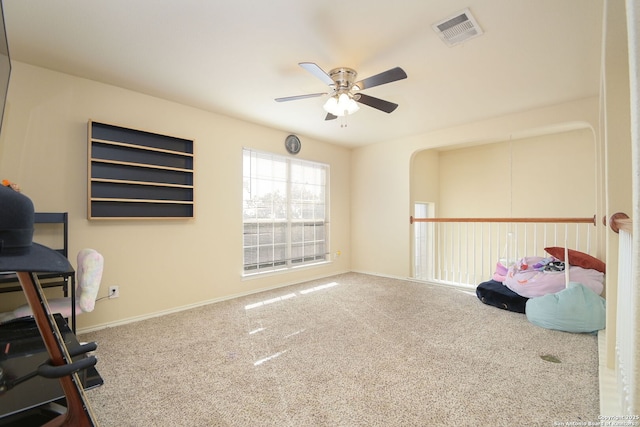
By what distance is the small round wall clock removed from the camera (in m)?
4.54

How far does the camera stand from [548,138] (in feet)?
16.3

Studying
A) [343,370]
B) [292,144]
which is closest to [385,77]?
[343,370]

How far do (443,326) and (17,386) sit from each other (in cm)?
299

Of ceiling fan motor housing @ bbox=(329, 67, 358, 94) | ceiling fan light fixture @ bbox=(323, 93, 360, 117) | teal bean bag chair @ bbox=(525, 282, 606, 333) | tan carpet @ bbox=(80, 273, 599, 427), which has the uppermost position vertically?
ceiling fan motor housing @ bbox=(329, 67, 358, 94)

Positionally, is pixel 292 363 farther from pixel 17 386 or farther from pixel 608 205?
pixel 608 205

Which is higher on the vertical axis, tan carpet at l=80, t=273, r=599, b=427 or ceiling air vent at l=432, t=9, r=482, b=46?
ceiling air vent at l=432, t=9, r=482, b=46

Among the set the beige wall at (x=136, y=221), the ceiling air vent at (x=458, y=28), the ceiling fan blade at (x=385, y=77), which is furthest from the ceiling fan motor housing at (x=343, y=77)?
the beige wall at (x=136, y=221)

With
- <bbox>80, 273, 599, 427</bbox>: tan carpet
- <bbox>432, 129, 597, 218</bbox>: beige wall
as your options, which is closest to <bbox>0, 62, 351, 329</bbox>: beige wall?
<bbox>80, 273, 599, 427</bbox>: tan carpet

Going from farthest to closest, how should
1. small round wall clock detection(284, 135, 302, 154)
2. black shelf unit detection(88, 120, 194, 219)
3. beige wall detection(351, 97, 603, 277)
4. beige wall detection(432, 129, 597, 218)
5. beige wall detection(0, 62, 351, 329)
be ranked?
beige wall detection(432, 129, 597, 218), small round wall clock detection(284, 135, 302, 154), beige wall detection(351, 97, 603, 277), black shelf unit detection(88, 120, 194, 219), beige wall detection(0, 62, 351, 329)

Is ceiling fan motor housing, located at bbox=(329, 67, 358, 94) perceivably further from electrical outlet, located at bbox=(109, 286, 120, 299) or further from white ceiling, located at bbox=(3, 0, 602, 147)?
electrical outlet, located at bbox=(109, 286, 120, 299)

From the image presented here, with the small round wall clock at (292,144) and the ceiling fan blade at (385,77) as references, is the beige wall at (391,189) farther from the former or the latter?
the ceiling fan blade at (385,77)

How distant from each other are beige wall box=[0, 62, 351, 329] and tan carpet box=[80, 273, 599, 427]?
43 centimetres

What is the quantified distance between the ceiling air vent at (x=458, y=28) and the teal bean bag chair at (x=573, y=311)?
2492 millimetres

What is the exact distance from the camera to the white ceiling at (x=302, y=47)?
190 cm
